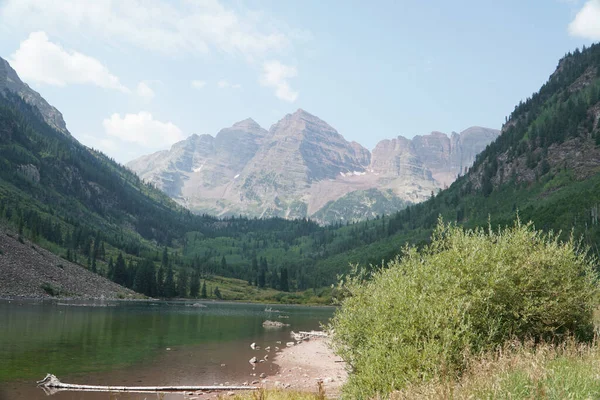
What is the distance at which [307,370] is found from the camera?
53500 millimetres

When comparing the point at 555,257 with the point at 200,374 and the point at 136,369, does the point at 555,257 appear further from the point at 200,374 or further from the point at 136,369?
the point at 136,369

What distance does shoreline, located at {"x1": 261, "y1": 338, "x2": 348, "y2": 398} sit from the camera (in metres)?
41.8

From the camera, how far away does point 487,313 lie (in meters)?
24.7

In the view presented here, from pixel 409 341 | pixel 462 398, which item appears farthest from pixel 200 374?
pixel 462 398

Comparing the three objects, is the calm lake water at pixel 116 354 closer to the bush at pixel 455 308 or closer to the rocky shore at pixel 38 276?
the bush at pixel 455 308

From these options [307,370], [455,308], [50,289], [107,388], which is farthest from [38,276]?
[455,308]

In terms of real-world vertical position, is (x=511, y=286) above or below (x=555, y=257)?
below

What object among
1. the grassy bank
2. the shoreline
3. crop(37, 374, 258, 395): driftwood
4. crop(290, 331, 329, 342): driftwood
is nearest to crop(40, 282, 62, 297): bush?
crop(290, 331, 329, 342): driftwood

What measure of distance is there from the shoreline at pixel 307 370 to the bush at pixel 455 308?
740 centimetres

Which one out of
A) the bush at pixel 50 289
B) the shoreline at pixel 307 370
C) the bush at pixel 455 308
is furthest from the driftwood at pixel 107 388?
the bush at pixel 50 289

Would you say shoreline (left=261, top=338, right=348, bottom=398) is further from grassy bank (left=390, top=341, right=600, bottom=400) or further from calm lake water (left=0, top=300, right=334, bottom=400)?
grassy bank (left=390, top=341, right=600, bottom=400)

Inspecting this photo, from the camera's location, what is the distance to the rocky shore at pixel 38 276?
147 m

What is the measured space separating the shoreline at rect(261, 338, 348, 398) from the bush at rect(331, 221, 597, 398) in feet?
24.3

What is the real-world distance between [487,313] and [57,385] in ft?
113
